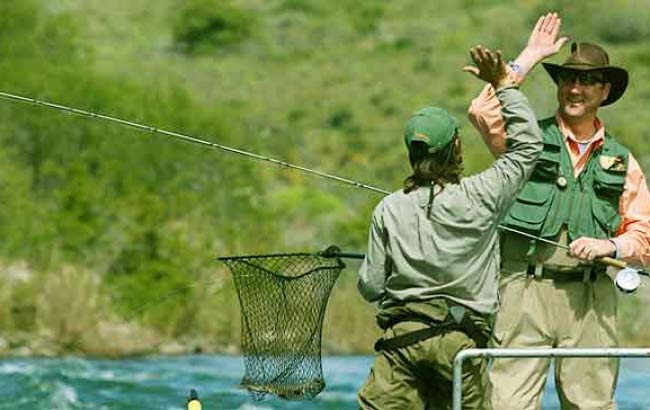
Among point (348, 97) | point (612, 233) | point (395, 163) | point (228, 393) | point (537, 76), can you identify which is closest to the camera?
point (612, 233)

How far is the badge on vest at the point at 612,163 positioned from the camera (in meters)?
7.54

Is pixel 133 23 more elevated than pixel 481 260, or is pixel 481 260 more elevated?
pixel 133 23

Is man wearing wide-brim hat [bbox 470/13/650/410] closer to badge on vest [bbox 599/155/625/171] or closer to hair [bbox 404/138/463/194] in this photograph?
badge on vest [bbox 599/155/625/171]

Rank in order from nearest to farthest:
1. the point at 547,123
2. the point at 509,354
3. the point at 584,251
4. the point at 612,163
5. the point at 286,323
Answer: the point at 509,354 < the point at 584,251 < the point at 612,163 < the point at 547,123 < the point at 286,323

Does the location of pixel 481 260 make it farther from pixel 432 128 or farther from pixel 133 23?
pixel 133 23

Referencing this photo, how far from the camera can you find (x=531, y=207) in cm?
754

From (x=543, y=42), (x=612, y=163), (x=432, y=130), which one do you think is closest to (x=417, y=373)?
(x=432, y=130)

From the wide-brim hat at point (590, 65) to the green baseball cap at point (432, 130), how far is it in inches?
48.9

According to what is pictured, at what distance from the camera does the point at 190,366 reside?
1761cm

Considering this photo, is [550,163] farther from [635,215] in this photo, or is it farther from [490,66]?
[490,66]

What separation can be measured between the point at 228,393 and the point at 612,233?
705 cm

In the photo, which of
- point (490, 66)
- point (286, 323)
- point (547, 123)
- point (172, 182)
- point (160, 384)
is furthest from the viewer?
point (172, 182)

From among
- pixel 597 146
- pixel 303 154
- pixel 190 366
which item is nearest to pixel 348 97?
pixel 303 154

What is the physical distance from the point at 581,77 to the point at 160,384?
28.6ft
